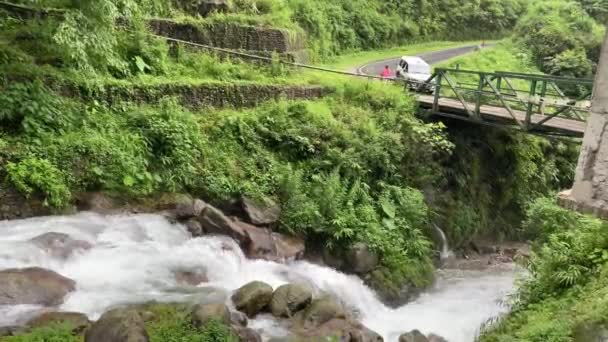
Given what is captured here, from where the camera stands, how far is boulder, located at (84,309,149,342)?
6.49 m

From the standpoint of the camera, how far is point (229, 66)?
1616cm

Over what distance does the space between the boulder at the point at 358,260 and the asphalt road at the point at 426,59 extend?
14969mm

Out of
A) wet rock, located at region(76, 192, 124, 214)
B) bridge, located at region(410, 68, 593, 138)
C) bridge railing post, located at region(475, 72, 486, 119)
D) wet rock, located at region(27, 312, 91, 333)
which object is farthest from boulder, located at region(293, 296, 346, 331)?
bridge railing post, located at region(475, 72, 486, 119)

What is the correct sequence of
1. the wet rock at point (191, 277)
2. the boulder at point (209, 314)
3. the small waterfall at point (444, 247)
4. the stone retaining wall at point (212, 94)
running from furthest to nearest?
the small waterfall at point (444, 247), the stone retaining wall at point (212, 94), the wet rock at point (191, 277), the boulder at point (209, 314)

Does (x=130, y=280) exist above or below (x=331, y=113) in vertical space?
below

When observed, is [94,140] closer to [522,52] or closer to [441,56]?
[441,56]

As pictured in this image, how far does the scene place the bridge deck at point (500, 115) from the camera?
525 inches

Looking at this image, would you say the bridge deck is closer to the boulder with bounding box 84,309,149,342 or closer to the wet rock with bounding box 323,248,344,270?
the wet rock with bounding box 323,248,344,270

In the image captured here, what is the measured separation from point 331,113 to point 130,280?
8.55 m

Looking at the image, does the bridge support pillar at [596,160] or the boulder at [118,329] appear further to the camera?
the boulder at [118,329]

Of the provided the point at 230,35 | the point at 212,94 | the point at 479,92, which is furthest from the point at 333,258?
the point at 230,35

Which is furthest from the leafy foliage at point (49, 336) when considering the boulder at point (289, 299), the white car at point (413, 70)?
the white car at point (413, 70)

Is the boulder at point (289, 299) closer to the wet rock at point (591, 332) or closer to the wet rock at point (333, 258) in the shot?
the wet rock at point (333, 258)

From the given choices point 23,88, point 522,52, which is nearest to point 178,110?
point 23,88
